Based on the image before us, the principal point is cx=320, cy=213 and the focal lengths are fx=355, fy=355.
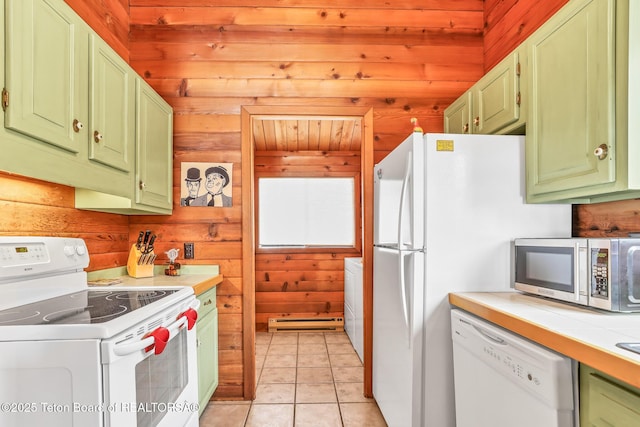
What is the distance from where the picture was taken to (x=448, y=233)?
1692 mm

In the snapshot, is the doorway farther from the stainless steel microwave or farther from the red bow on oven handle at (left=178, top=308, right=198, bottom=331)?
the stainless steel microwave

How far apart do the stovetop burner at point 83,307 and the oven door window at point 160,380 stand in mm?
208

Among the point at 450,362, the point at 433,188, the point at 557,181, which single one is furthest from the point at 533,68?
the point at 450,362

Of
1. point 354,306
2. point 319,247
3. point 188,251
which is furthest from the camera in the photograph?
point 319,247

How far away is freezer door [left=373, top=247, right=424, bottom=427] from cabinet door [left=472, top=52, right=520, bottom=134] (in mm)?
869

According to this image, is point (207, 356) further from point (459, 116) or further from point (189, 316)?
point (459, 116)

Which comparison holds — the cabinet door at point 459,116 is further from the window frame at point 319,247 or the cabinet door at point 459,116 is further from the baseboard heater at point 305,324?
the baseboard heater at point 305,324

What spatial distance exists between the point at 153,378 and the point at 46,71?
3.86 feet

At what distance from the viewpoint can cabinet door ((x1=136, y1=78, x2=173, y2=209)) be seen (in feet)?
6.56

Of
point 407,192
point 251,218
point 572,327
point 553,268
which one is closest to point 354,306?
point 251,218

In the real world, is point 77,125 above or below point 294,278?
above

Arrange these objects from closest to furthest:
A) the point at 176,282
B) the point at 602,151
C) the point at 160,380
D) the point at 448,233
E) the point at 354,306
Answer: the point at 602,151, the point at 160,380, the point at 448,233, the point at 176,282, the point at 354,306

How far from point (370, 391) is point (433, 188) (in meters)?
1.63

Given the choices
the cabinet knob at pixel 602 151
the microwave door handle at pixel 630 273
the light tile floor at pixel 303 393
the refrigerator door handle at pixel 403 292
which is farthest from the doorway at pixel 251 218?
the microwave door handle at pixel 630 273
